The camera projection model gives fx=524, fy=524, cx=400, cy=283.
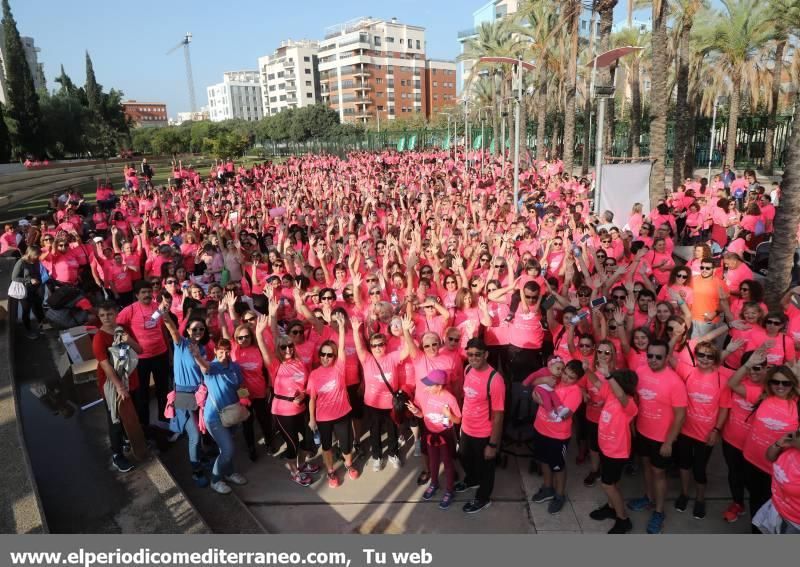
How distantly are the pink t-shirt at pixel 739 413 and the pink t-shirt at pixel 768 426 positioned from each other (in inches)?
3.8

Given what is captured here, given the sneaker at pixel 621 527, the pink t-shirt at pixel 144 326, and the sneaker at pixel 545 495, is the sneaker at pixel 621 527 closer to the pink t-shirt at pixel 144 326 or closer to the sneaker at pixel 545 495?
the sneaker at pixel 545 495

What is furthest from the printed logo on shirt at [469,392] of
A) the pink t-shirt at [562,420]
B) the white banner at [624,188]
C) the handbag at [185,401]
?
the white banner at [624,188]

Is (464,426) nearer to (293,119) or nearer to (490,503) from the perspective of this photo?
(490,503)

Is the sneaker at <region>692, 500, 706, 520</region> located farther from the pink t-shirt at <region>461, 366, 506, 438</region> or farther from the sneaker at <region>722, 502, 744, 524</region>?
the pink t-shirt at <region>461, 366, 506, 438</region>

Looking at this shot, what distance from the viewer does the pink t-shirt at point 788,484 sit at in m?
3.26

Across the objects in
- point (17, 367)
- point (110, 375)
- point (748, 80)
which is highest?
point (748, 80)

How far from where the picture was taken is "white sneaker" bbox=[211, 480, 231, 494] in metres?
4.76

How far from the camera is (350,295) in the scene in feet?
19.7

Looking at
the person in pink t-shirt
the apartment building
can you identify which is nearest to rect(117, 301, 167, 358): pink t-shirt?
the person in pink t-shirt

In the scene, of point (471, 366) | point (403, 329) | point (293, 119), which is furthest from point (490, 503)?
point (293, 119)

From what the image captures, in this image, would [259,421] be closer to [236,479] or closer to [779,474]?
[236,479]

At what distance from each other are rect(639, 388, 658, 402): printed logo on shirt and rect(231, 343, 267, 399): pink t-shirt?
3.37m

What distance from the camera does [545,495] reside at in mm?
4590

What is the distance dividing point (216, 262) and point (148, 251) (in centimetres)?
151
